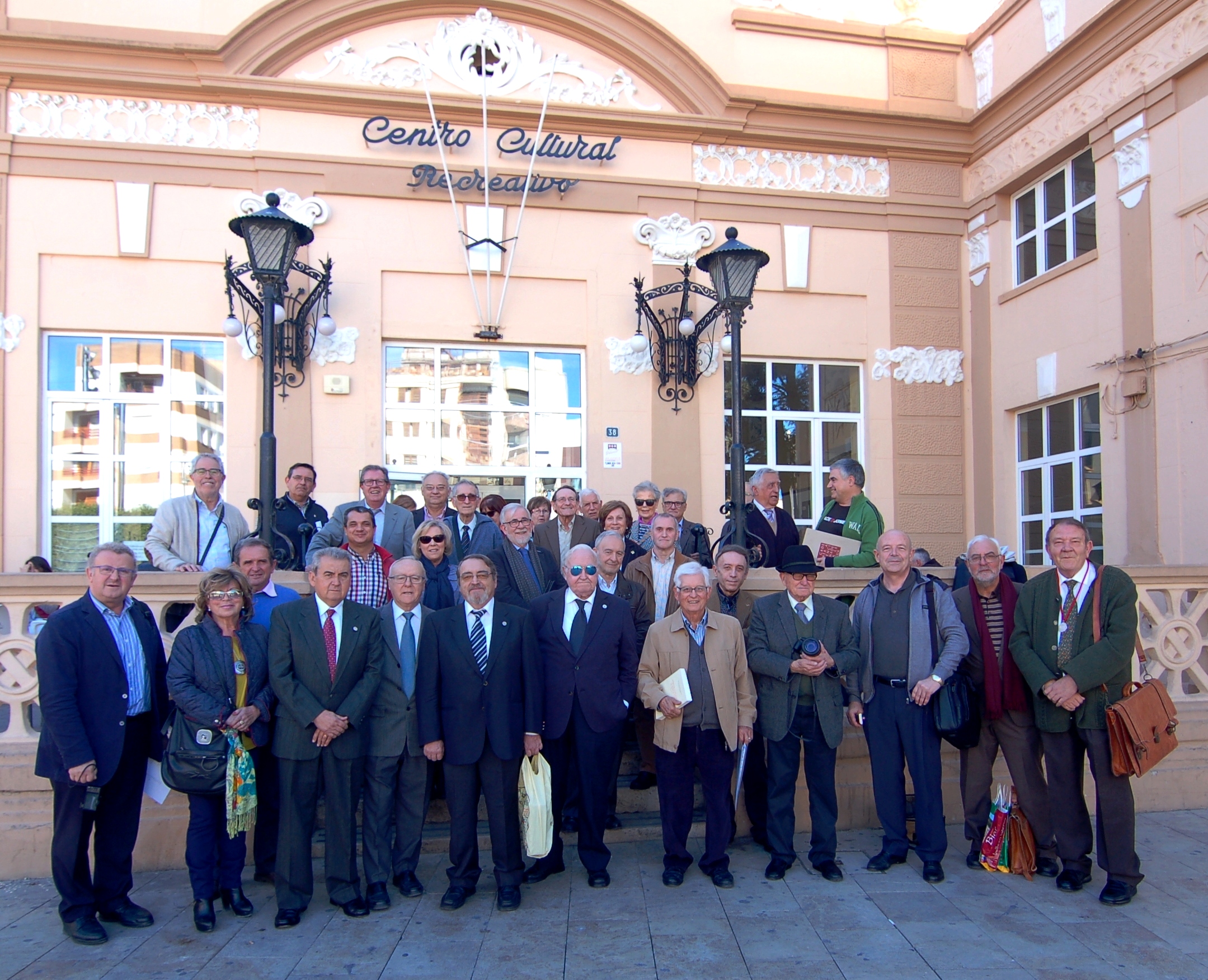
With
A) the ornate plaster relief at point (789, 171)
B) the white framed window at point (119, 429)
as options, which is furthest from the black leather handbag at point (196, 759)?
the ornate plaster relief at point (789, 171)

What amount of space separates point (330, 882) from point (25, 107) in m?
8.70

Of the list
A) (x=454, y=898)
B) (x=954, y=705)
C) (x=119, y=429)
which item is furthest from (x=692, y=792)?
(x=119, y=429)

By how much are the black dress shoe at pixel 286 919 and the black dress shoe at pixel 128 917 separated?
0.67m

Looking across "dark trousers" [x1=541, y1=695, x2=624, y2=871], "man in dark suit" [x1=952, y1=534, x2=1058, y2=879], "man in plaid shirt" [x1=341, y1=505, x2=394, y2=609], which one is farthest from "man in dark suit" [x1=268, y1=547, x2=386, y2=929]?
"man in dark suit" [x1=952, y1=534, x2=1058, y2=879]

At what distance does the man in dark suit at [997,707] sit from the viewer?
5.33 meters

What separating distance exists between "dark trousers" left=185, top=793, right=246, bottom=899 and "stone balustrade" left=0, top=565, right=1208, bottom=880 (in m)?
1.00

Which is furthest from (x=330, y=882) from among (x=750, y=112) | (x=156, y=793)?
(x=750, y=112)

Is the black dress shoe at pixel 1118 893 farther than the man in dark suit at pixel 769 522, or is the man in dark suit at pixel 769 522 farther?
the man in dark suit at pixel 769 522

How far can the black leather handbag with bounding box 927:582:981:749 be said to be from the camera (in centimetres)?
529

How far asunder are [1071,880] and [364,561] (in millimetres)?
4415

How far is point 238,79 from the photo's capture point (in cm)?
962

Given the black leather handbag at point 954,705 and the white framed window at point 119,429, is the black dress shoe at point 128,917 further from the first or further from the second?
the white framed window at point 119,429

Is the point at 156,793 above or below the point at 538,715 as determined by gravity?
below

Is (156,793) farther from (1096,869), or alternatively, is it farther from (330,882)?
(1096,869)
